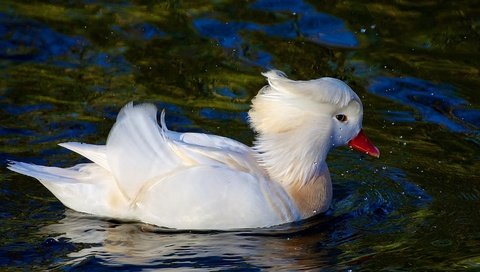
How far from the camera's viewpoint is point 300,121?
8.51 meters

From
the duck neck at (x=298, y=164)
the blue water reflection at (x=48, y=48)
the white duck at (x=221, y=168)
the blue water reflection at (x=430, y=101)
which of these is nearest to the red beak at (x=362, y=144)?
the white duck at (x=221, y=168)

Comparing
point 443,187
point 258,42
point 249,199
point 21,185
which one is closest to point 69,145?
point 21,185

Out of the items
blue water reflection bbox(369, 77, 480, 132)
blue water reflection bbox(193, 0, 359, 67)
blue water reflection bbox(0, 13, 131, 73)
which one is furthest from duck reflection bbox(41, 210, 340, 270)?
blue water reflection bbox(193, 0, 359, 67)

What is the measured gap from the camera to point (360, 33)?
41.4 ft

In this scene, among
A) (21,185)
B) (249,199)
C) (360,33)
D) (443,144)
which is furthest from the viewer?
(360,33)

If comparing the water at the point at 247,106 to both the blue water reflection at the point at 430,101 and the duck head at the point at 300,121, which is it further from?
the duck head at the point at 300,121

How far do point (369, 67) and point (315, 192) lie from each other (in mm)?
3427

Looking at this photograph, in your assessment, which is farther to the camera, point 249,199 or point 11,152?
point 11,152

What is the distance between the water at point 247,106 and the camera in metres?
7.95

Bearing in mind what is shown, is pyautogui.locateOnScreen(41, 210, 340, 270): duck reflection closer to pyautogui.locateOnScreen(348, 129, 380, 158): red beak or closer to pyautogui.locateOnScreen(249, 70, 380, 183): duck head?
pyautogui.locateOnScreen(249, 70, 380, 183): duck head

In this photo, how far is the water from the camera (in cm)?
795

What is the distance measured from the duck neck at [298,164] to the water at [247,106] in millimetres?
177

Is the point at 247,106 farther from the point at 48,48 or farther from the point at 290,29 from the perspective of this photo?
the point at 48,48

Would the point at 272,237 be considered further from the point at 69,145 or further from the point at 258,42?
the point at 258,42
